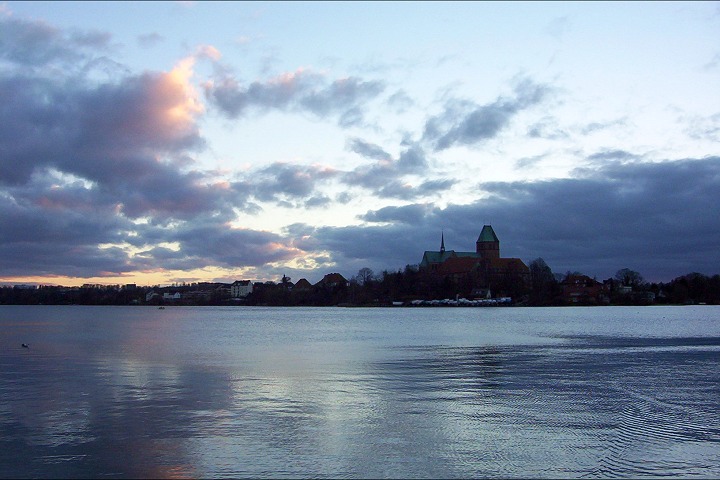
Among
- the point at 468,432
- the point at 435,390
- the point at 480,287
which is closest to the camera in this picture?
the point at 468,432

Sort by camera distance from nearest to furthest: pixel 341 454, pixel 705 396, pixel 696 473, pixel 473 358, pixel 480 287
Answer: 1. pixel 696 473
2. pixel 341 454
3. pixel 705 396
4. pixel 473 358
5. pixel 480 287

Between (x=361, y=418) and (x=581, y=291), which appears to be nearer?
(x=361, y=418)

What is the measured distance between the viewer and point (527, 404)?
1823cm

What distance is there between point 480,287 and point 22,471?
183 metres

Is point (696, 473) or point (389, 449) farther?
point (389, 449)

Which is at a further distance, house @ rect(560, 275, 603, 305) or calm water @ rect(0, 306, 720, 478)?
house @ rect(560, 275, 603, 305)

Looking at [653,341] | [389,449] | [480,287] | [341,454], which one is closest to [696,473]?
[389,449]

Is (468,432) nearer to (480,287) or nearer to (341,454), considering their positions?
(341,454)

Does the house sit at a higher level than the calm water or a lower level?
higher

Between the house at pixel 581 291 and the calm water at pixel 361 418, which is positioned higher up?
the house at pixel 581 291

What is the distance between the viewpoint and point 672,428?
49.0ft

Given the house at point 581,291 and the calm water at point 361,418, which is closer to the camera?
the calm water at point 361,418

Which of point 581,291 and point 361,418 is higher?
point 581,291

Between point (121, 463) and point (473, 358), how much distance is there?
2214 cm
